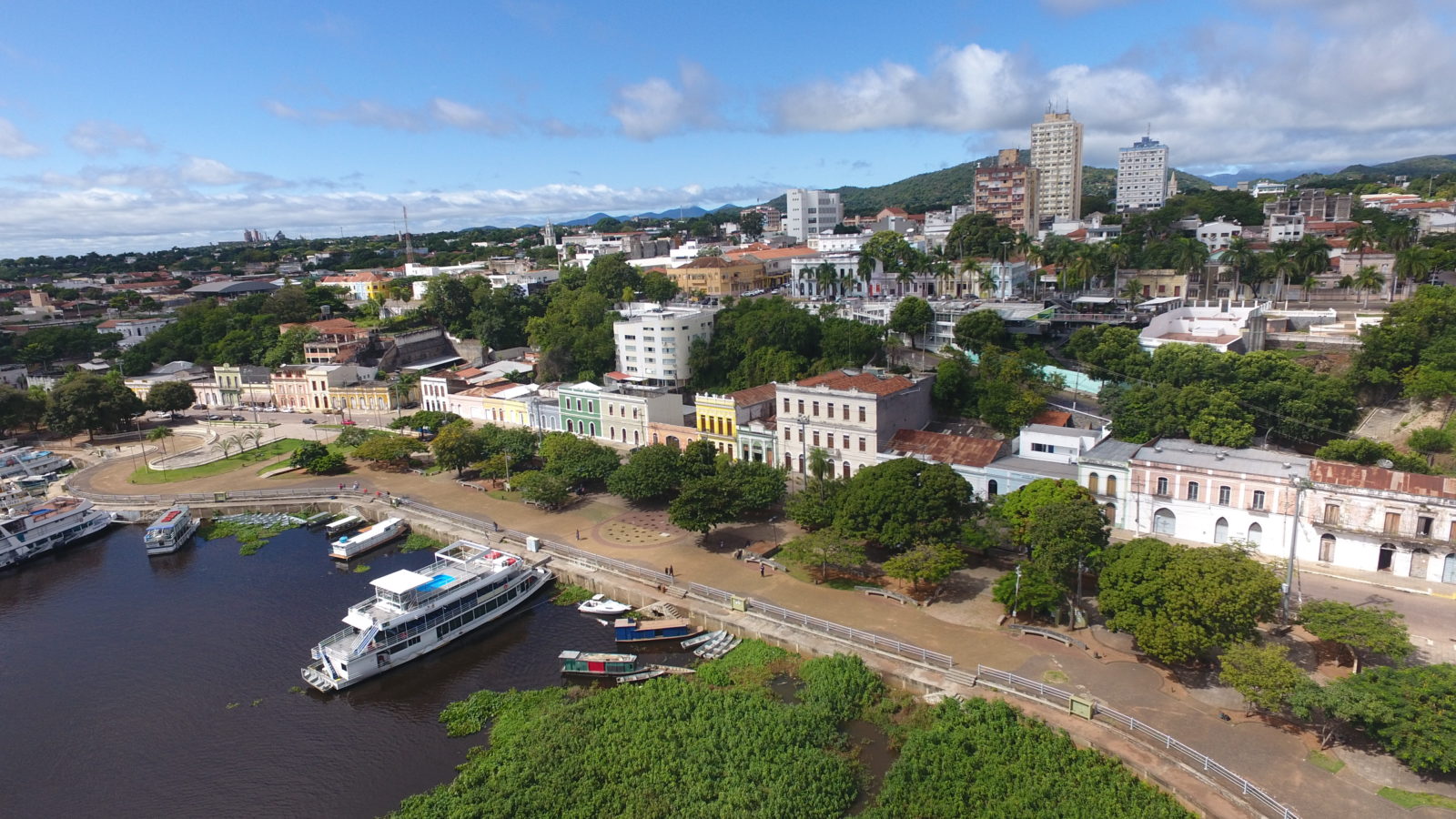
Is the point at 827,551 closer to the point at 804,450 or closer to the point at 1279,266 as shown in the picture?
the point at 804,450

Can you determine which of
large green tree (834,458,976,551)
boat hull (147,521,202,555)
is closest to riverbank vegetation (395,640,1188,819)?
large green tree (834,458,976,551)

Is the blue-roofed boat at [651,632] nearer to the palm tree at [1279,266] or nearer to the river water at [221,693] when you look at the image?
the river water at [221,693]

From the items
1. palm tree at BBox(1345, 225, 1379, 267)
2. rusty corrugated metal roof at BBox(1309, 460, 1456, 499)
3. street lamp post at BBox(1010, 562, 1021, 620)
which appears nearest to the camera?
street lamp post at BBox(1010, 562, 1021, 620)

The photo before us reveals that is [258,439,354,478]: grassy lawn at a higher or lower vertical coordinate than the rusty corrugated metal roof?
lower

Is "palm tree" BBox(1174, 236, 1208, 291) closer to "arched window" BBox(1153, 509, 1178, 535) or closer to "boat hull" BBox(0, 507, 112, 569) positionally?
"arched window" BBox(1153, 509, 1178, 535)

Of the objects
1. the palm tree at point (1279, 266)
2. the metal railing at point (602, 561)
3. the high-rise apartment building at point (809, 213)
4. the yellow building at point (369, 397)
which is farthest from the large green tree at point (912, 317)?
the high-rise apartment building at point (809, 213)

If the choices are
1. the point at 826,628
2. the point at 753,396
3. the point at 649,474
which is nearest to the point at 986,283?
the point at 753,396
